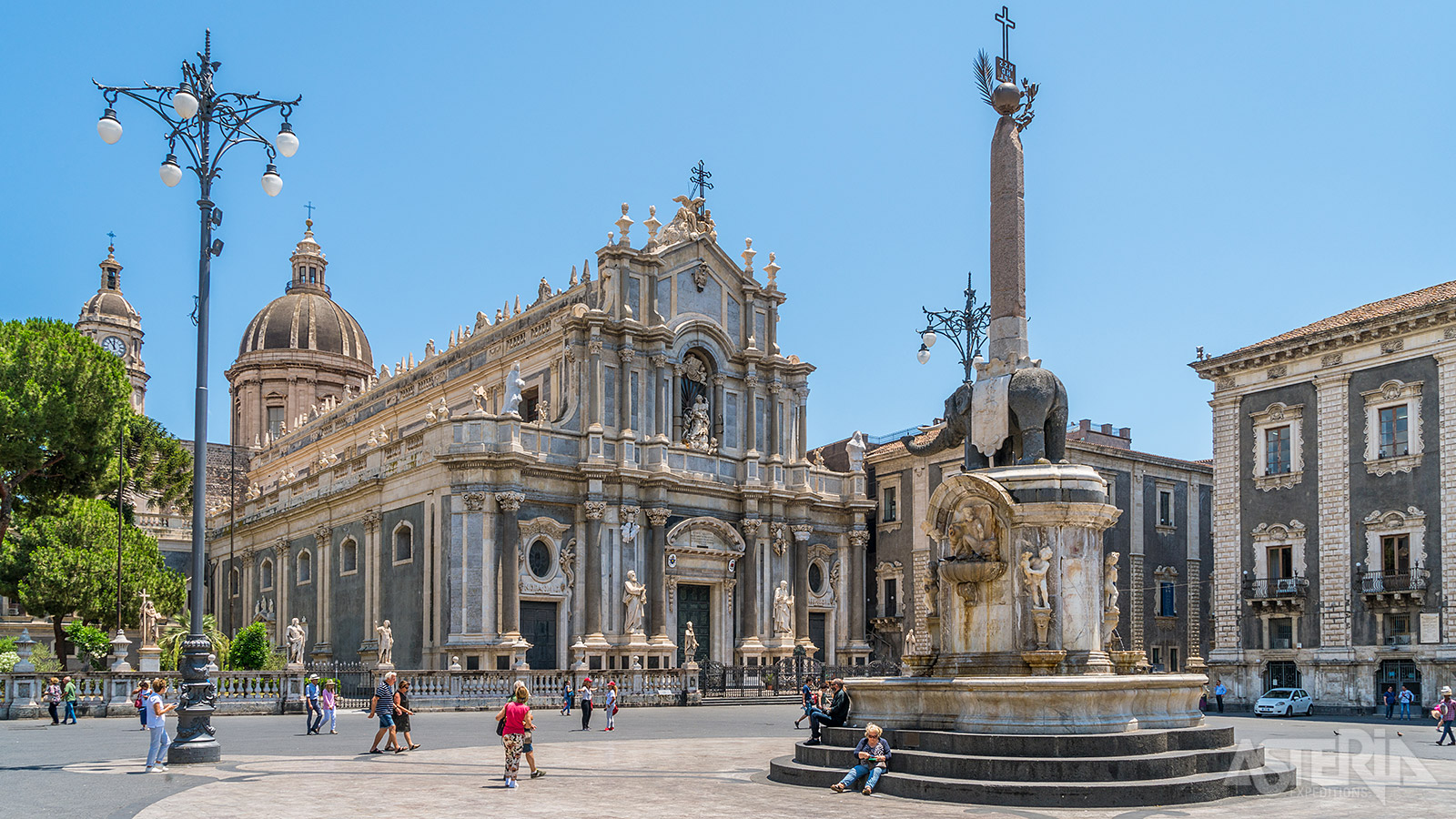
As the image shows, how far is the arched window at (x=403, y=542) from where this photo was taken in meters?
43.4

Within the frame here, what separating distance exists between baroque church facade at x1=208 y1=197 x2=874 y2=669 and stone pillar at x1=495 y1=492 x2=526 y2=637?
→ 0.06 metres

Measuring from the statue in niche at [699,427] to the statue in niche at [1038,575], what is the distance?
99.3 feet

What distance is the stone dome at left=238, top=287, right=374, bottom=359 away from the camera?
260 ft

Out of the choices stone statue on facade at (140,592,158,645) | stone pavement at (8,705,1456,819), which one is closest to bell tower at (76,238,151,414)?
stone statue on facade at (140,592,158,645)

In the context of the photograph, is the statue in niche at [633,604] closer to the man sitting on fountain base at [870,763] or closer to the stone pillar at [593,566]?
the stone pillar at [593,566]

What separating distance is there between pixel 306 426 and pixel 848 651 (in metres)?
29.2

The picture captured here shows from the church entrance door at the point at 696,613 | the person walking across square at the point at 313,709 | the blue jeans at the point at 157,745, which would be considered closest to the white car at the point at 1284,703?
the church entrance door at the point at 696,613

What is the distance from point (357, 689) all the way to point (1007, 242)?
95.2 feet

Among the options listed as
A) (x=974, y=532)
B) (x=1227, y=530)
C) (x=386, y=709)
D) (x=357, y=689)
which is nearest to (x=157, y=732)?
(x=386, y=709)

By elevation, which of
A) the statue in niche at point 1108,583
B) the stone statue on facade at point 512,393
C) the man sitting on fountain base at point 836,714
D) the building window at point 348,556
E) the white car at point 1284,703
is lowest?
the white car at point 1284,703

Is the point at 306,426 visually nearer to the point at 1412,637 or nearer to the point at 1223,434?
the point at 1223,434

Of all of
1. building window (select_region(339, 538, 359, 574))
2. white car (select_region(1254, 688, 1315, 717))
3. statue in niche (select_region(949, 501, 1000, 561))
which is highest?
statue in niche (select_region(949, 501, 1000, 561))

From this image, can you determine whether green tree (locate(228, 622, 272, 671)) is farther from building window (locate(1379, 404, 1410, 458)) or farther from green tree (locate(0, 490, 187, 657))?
building window (locate(1379, 404, 1410, 458))

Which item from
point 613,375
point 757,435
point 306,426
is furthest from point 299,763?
point 306,426
